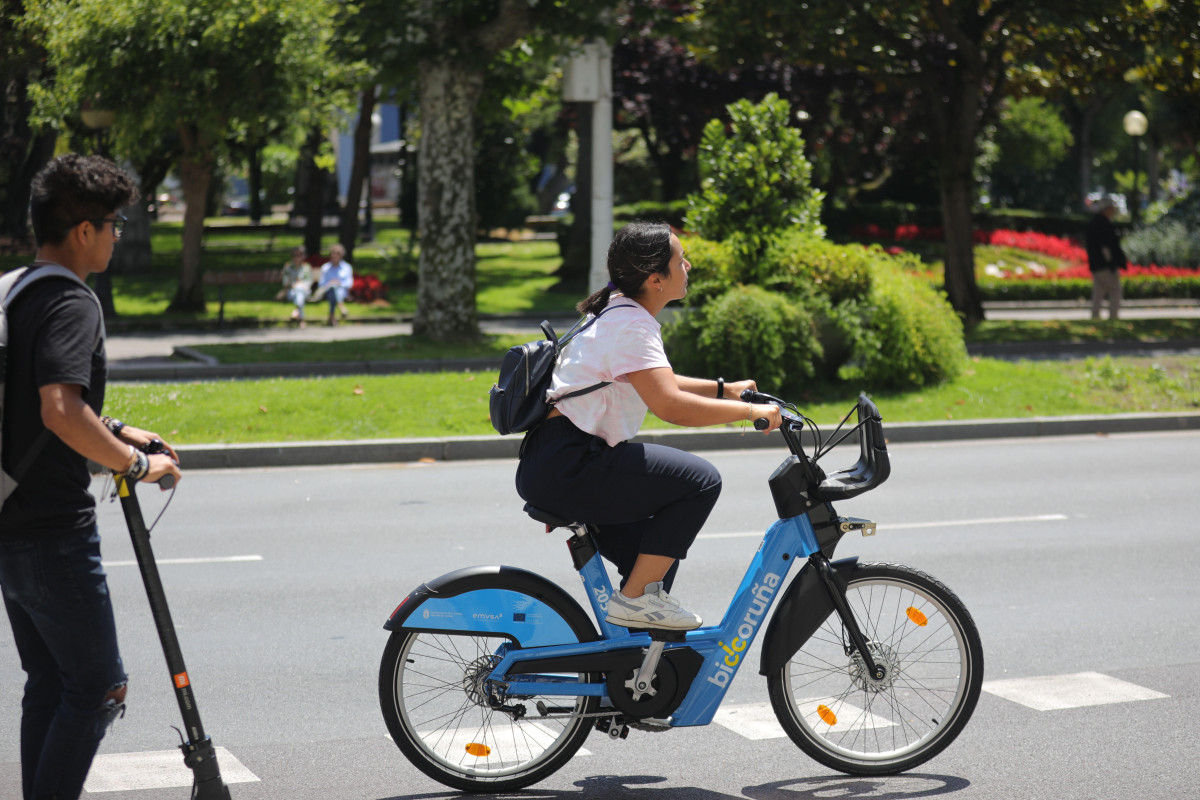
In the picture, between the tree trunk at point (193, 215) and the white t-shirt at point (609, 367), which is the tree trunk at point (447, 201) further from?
the white t-shirt at point (609, 367)

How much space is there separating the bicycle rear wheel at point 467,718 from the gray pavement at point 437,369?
6939 mm

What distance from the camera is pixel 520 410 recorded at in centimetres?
392

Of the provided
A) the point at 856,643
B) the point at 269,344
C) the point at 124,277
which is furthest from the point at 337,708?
the point at 124,277

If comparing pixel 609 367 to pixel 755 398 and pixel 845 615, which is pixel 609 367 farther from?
pixel 845 615

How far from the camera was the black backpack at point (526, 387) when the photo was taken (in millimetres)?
3908

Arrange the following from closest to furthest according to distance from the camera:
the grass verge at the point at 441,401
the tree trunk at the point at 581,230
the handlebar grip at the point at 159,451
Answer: the handlebar grip at the point at 159,451 → the grass verge at the point at 441,401 → the tree trunk at the point at 581,230

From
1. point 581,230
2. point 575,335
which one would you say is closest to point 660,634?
point 575,335

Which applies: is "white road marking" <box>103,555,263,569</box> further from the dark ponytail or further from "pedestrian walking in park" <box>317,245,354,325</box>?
"pedestrian walking in park" <box>317,245,354,325</box>

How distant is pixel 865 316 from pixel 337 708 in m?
9.67

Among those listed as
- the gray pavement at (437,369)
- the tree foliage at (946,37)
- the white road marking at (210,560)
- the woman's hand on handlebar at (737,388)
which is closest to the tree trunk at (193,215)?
the gray pavement at (437,369)

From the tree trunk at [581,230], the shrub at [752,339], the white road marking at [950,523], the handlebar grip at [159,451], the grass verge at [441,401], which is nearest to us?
the handlebar grip at [159,451]

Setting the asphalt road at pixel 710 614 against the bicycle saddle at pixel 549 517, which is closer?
the bicycle saddle at pixel 549 517

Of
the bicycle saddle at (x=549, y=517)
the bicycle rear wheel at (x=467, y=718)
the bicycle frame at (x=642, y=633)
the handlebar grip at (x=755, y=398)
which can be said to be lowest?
the bicycle rear wheel at (x=467, y=718)

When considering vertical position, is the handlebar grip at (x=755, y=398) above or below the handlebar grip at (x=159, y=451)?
above
